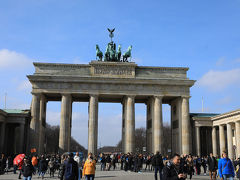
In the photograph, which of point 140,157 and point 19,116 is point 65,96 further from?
point 140,157

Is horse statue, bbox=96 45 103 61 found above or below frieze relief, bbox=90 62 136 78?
above

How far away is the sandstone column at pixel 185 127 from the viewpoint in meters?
53.5

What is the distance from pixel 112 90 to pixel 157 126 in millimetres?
10814

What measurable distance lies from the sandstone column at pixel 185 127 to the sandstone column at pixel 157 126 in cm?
427

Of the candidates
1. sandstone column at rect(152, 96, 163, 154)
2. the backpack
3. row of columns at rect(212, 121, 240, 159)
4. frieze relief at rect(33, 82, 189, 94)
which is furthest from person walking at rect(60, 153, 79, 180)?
sandstone column at rect(152, 96, 163, 154)

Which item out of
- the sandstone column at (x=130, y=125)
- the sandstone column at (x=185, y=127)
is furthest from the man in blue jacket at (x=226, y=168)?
the sandstone column at (x=185, y=127)

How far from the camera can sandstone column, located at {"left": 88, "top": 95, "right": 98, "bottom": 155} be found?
52500 millimetres

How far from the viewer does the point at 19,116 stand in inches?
2094

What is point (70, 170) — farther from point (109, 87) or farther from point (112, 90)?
point (109, 87)

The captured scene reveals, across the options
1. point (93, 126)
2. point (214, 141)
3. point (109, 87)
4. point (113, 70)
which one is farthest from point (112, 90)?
point (214, 141)

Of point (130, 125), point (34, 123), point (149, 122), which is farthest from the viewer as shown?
point (149, 122)

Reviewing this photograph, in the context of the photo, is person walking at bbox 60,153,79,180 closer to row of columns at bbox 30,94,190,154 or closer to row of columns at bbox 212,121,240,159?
row of columns at bbox 212,121,240,159

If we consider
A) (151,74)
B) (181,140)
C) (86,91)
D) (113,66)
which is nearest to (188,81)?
(151,74)

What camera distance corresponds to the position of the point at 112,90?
5428cm
